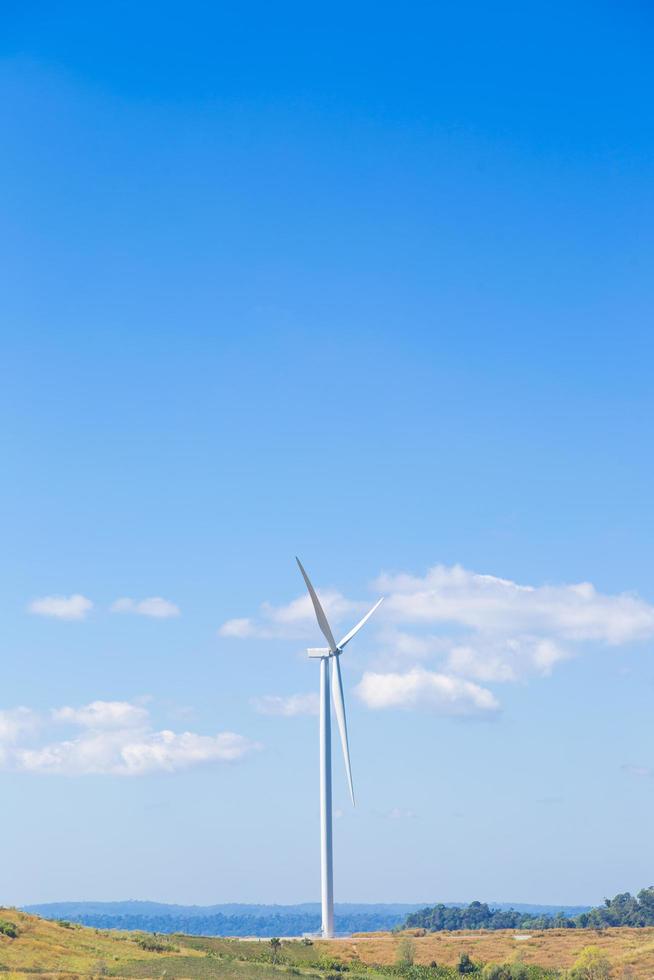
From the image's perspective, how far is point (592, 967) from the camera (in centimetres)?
11550

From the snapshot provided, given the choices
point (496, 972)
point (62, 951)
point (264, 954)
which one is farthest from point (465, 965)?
point (62, 951)

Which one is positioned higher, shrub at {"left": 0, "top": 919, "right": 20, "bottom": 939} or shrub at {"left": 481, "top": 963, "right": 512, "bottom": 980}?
shrub at {"left": 0, "top": 919, "right": 20, "bottom": 939}

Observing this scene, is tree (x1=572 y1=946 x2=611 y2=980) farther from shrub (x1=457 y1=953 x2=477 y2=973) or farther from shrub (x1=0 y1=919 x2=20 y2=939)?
shrub (x1=0 y1=919 x2=20 y2=939)

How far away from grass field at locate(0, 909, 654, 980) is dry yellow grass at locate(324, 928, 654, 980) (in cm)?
10

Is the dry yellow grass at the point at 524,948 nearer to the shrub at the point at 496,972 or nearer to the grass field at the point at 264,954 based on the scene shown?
the grass field at the point at 264,954

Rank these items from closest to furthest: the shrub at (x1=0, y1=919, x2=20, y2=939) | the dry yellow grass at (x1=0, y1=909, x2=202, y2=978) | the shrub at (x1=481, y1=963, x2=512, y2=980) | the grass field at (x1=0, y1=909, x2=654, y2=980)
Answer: the dry yellow grass at (x1=0, y1=909, x2=202, y2=978) → the grass field at (x1=0, y1=909, x2=654, y2=980) → the shrub at (x1=0, y1=919, x2=20, y2=939) → the shrub at (x1=481, y1=963, x2=512, y2=980)

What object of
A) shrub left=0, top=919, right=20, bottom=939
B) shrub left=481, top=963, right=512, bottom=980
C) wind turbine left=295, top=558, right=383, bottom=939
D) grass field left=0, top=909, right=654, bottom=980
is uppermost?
wind turbine left=295, top=558, right=383, bottom=939

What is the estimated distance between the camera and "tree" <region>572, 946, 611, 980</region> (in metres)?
114

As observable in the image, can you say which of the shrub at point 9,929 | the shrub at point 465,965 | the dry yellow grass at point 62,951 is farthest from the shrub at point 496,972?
the shrub at point 9,929

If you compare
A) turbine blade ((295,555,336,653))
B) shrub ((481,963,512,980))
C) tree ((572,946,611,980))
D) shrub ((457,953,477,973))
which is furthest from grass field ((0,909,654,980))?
turbine blade ((295,555,336,653))

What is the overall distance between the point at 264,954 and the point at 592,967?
30.9 m

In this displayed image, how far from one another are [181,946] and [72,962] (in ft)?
81.6

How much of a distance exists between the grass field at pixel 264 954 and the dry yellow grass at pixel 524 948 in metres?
0.10

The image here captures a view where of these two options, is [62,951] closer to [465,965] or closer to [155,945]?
[155,945]
